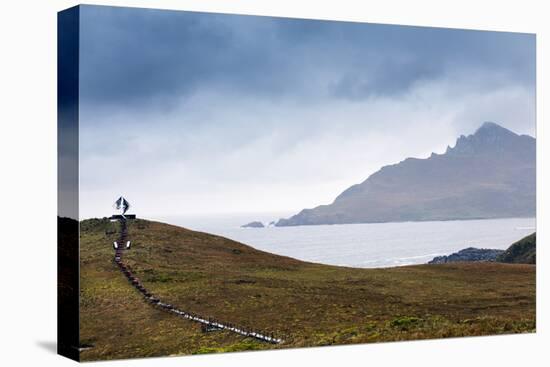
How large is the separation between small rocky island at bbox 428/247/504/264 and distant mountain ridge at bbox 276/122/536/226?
0.60m

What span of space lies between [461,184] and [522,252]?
1576 millimetres

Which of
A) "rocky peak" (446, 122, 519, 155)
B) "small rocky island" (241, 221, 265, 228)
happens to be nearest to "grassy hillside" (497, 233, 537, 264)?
"rocky peak" (446, 122, 519, 155)

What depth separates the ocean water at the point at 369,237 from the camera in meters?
16.8

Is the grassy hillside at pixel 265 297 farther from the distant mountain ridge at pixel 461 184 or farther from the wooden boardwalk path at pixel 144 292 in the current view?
the distant mountain ridge at pixel 461 184

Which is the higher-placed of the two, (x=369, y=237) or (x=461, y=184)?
(x=461, y=184)

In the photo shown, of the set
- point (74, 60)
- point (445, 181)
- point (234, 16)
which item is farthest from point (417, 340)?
point (74, 60)

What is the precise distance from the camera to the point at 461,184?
19.0 meters

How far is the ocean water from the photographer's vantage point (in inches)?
663

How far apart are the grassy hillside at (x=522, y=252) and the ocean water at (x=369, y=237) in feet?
0.34

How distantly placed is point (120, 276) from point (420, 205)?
18.1 ft

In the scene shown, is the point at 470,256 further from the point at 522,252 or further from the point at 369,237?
the point at 369,237

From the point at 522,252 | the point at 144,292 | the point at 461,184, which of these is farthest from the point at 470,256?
the point at 144,292

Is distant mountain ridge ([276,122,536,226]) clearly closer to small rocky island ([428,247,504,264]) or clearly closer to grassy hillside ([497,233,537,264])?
grassy hillside ([497,233,537,264])

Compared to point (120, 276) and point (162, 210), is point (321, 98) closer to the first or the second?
point (162, 210)
